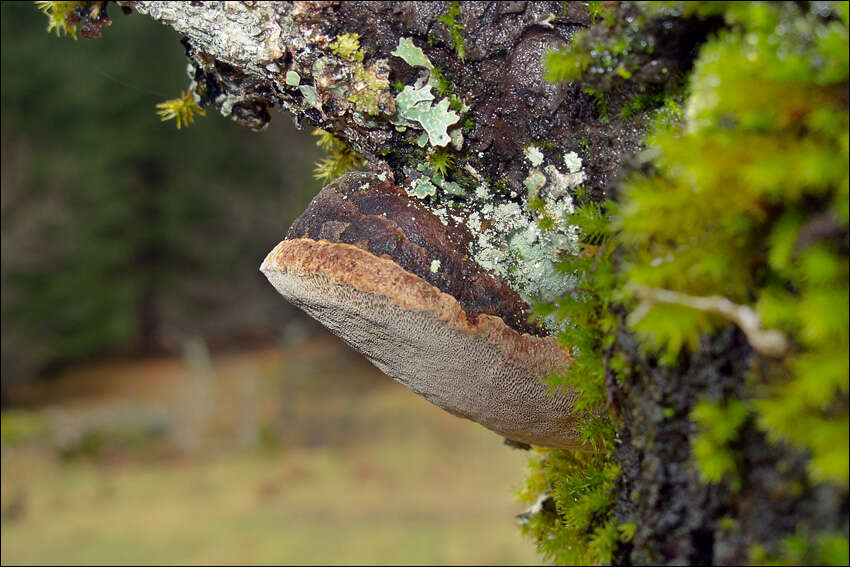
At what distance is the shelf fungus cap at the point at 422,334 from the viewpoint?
35.8 inches

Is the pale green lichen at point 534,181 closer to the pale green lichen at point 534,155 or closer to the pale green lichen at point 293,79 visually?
the pale green lichen at point 534,155

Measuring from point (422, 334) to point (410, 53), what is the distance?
39 cm

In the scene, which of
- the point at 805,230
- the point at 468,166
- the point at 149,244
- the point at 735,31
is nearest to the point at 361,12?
the point at 468,166

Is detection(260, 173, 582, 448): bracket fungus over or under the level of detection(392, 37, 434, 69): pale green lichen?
under

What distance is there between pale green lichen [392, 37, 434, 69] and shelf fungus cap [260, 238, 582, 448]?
0.27 m

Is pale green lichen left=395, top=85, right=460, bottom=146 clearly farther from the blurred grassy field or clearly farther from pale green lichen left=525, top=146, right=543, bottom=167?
the blurred grassy field

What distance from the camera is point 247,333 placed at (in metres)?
9.23

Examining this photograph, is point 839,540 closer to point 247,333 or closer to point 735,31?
point 735,31

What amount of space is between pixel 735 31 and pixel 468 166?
40 cm

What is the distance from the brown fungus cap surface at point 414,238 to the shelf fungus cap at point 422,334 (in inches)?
0.5

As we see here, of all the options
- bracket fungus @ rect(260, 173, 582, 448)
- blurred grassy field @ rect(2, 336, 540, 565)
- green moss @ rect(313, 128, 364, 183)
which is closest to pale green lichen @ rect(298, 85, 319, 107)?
bracket fungus @ rect(260, 173, 582, 448)

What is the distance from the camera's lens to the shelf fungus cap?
91cm

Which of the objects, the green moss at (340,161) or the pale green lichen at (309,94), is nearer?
the pale green lichen at (309,94)

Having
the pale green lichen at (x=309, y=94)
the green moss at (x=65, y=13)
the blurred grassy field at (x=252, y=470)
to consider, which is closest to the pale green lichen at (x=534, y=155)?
the pale green lichen at (x=309, y=94)
